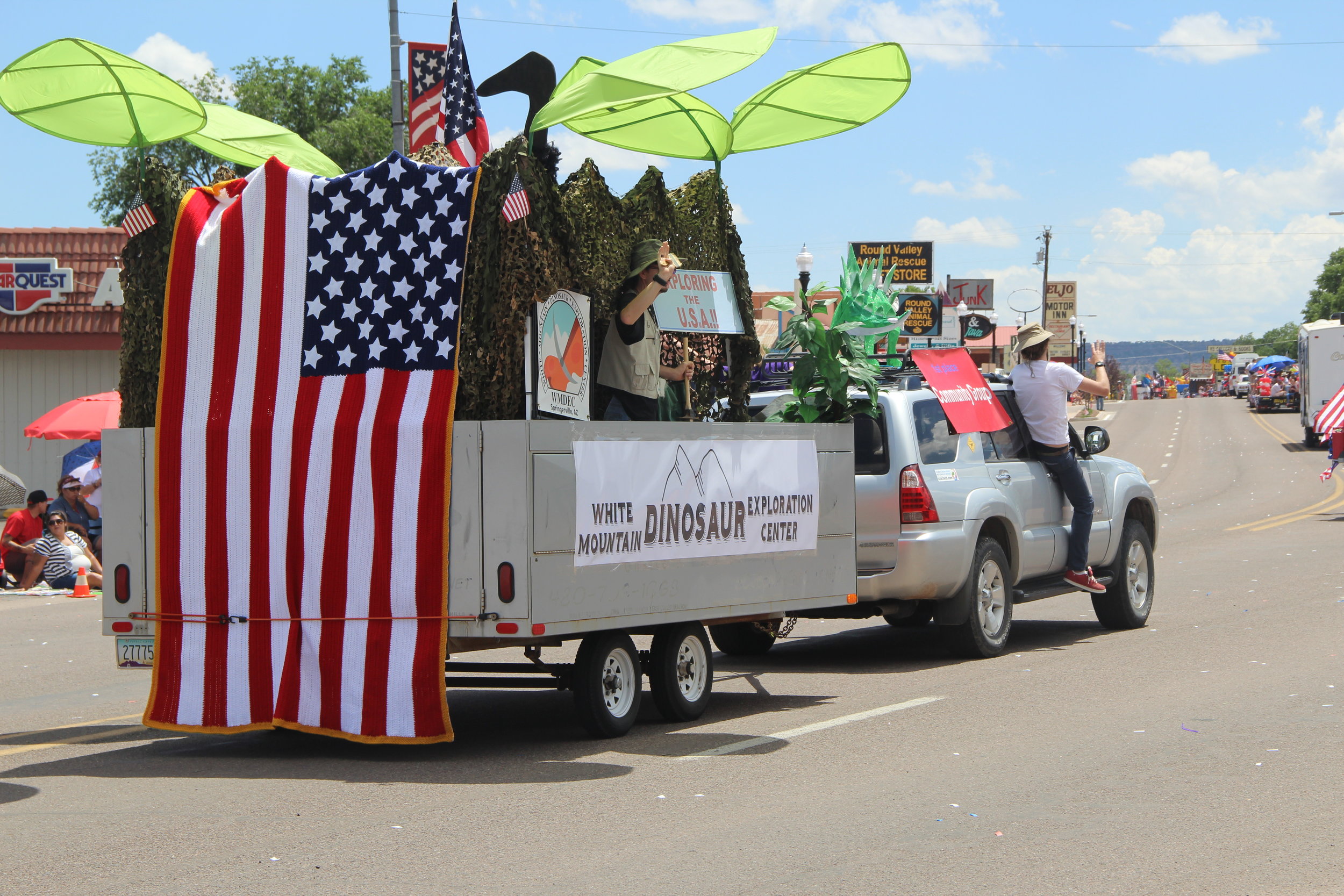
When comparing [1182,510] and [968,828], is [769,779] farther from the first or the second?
[1182,510]

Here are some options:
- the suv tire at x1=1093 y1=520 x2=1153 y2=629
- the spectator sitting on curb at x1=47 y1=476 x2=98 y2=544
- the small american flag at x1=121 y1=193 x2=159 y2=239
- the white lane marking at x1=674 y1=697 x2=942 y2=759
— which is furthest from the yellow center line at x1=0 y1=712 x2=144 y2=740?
the spectator sitting on curb at x1=47 y1=476 x2=98 y2=544

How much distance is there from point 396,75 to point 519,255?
43.6ft

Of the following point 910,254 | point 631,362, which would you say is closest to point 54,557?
point 631,362

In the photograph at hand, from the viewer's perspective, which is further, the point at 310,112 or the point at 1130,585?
the point at 310,112

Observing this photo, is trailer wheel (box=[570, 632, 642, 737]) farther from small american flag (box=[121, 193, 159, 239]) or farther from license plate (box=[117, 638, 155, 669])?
small american flag (box=[121, 193, 159, 239])

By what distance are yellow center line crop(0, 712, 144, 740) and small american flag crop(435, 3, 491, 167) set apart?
4.75m

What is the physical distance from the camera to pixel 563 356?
7.91 meters

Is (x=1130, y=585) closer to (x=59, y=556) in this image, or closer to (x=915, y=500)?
(x=915, y=500)

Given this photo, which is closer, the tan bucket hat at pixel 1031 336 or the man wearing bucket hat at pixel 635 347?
the man wearing bucket hat at pixel 635 347

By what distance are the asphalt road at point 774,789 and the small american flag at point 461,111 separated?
4.68 meters

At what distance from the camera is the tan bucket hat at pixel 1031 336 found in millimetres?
11367

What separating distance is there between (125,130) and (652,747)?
4697 mm

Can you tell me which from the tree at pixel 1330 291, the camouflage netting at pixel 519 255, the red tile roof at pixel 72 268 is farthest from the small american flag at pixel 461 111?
the tree at pixel 1330 291

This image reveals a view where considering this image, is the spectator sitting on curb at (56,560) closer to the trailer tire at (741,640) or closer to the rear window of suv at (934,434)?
the trailer tire at (741,640)
